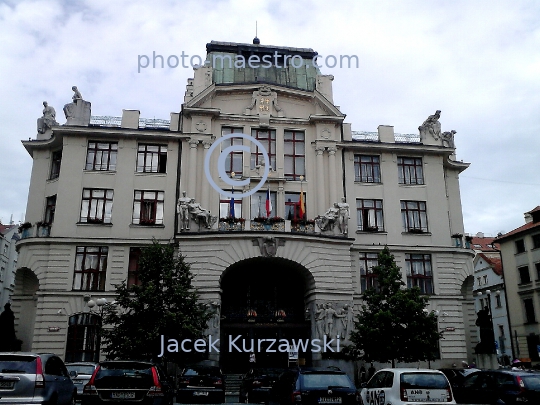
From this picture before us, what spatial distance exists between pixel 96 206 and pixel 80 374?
50.2 ft

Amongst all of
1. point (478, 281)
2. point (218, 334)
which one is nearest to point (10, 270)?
point (218, 334)

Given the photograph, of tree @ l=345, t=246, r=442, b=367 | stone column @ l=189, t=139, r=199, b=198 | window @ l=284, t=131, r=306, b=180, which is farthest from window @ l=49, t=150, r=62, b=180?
tree @ l=345, t=246, r=442, b=367

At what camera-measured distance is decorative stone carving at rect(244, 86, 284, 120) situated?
37375mm

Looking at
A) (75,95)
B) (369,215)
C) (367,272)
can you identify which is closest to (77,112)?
(75,95)

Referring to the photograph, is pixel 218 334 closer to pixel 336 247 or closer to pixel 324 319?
pixel 324 319

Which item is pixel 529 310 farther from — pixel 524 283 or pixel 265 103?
pixel 265 103

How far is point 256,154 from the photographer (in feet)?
121

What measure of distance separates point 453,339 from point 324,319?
1007 centimetres

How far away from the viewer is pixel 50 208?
35469 mm

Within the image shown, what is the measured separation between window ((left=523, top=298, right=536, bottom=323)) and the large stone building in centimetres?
1605

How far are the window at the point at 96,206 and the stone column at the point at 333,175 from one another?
15.2 metres

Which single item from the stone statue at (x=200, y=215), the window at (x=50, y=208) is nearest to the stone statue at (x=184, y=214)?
the stone statue at (x=200, y=215)

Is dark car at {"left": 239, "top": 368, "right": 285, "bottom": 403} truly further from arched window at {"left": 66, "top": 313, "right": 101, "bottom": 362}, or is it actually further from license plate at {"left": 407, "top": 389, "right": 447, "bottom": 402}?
arched window at {"left": 66, "top": 313, "right": 101, "bottom": 362}

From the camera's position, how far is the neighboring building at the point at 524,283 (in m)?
50.0
